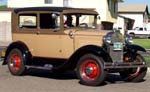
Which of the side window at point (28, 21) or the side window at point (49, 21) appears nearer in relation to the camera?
the side window at point (49, 21)

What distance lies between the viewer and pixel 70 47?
1371 centimetres

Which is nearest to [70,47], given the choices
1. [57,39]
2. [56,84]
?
[57,39]

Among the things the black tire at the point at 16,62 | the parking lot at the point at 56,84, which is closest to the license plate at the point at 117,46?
the parking lot at the point at 56,84

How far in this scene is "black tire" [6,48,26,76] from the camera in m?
14.8

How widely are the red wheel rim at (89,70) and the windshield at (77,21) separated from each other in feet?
5.03

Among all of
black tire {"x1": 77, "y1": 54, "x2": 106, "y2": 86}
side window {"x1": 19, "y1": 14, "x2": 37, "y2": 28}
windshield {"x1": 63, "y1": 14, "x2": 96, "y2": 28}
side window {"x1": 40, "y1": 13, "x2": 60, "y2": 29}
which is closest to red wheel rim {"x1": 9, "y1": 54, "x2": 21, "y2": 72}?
side window {"x1": 19, "y1": 14, "x2": 37, "y2": 28}

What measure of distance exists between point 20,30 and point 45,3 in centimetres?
3487

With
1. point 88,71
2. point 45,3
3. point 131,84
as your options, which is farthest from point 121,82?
point 45,3

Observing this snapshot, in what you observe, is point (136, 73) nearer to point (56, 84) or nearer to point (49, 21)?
point (56, 84)

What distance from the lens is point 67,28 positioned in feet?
45.9

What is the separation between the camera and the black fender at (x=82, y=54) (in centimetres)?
1274

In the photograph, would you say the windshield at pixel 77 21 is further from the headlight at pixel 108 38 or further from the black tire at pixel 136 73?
the black tire at pixel 136 73

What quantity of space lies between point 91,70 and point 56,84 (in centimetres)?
104

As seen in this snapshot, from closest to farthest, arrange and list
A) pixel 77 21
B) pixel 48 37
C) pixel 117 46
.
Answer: pixel 117 46
pixel 48 37
pixel 77 21
